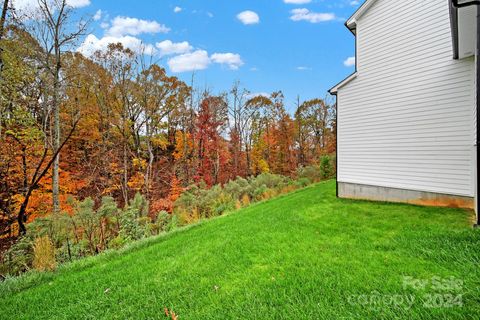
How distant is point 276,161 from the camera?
77.1 ft

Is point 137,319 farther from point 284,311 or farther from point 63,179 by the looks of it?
point 63,179

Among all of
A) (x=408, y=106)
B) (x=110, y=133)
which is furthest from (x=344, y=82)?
(x=110, y=133)

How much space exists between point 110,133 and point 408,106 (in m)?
16.3

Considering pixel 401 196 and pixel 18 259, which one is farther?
pixel 401 196

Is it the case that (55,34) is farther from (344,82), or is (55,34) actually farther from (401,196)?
(401,196)

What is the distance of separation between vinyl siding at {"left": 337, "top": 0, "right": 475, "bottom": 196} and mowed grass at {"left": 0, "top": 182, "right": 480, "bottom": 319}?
1.36 meters

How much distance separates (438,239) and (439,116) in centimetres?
364

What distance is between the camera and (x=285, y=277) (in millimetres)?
2633

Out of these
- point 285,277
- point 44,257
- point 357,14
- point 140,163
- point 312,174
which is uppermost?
point 357,14

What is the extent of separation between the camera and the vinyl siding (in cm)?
523

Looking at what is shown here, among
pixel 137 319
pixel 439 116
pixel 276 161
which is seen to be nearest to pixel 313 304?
pixel 137 319

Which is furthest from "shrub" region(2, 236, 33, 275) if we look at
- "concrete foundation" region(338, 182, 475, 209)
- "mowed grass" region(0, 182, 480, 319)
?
"concrete foundation" region(338, 182, 475, 209)

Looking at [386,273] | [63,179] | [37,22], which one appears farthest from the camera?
[63,179]

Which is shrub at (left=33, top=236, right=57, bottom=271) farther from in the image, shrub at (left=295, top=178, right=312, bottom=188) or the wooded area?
shrub at (left=295, top=178, right=312, bottom=188)
